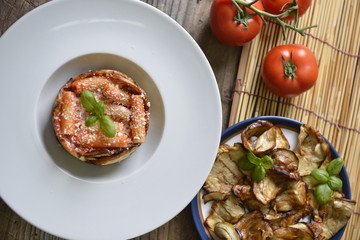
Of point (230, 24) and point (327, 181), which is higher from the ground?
point (230, 24)

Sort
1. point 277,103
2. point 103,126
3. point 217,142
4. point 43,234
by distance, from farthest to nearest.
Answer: point 277,103 → point 43,234 → point 217,142 → point 103,126

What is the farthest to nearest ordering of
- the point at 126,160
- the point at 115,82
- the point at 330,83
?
the point at 330,83 → the point at 126,160 → the point at 115,82

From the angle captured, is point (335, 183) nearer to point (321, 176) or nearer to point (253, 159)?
point (321, 176)

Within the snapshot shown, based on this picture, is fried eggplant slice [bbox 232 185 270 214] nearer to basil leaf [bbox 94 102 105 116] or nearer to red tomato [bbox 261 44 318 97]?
red tomato [bbox 261 44 318 97]

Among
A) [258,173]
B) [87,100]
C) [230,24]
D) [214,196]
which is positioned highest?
[230,24]

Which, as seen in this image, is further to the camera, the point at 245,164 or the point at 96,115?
the point at 245,164

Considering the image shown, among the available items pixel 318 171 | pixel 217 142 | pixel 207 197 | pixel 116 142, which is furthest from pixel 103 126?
pixel 318 171

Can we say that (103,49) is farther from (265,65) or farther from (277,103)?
(277,103)

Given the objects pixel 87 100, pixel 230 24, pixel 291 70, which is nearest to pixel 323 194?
pixel 291 70
